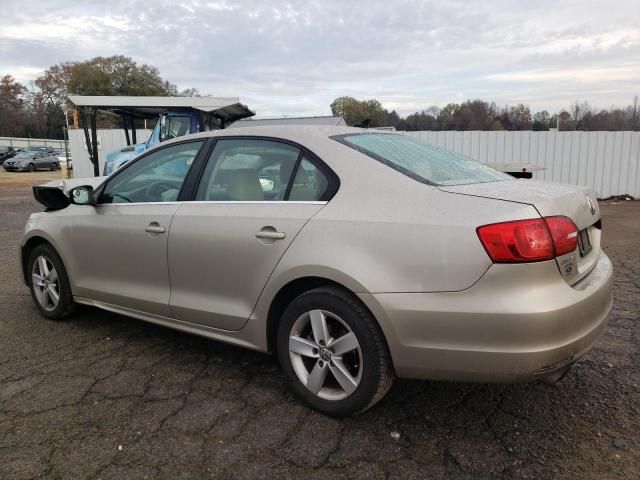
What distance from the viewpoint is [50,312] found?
14.6ft

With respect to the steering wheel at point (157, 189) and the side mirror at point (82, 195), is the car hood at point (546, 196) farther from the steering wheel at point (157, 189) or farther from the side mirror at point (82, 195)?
the side mirror at point (82, 195)

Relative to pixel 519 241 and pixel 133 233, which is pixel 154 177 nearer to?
pixel 133 233

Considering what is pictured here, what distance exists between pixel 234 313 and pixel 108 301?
132cm

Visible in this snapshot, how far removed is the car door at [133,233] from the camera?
3559 mm

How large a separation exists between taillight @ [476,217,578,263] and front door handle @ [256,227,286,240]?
1064 mm

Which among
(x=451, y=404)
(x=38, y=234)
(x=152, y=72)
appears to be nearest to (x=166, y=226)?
(x=38, y=234)

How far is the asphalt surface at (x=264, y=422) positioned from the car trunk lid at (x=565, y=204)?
843mm

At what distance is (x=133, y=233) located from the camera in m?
3.67

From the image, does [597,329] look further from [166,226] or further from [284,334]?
[166,226]

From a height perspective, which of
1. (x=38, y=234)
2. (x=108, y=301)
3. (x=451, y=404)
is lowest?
(x=451, y=404)

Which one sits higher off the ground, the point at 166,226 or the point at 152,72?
the point at 152,72

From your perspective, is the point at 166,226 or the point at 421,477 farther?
the point at 166,226

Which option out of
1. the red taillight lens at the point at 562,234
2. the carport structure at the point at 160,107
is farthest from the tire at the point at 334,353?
the carport structure at the point at 160,107

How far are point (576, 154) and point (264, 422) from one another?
1475cm
